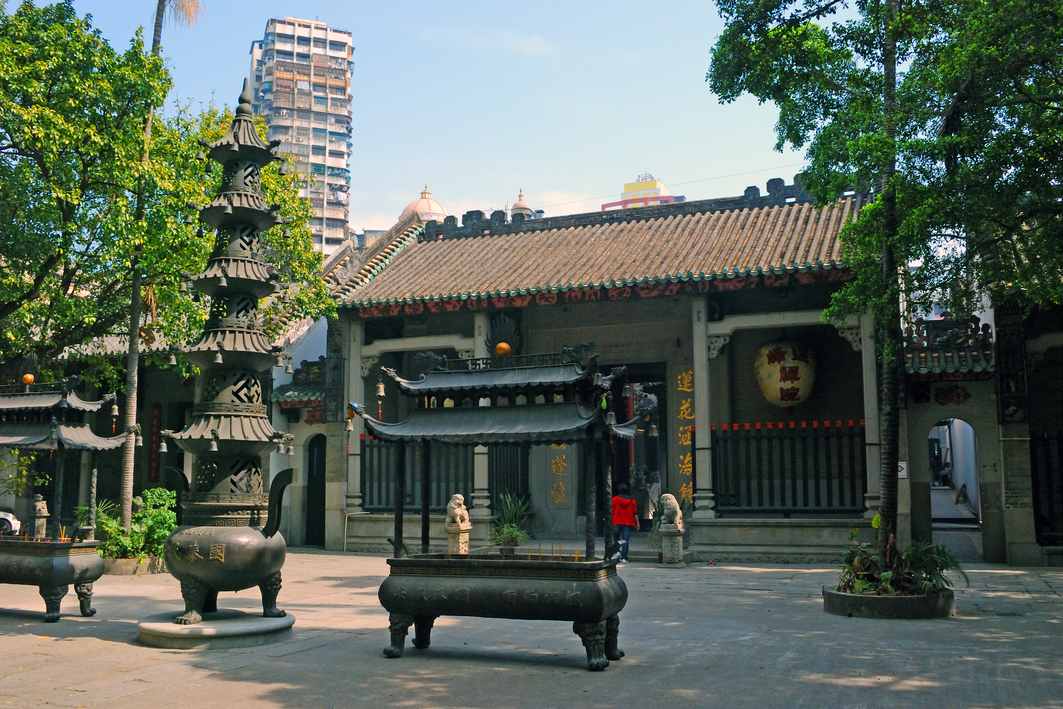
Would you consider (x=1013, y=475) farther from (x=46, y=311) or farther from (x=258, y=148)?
(x=46, y=311)

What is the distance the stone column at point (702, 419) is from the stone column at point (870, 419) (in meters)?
2.57

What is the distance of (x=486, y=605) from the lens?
7.93m

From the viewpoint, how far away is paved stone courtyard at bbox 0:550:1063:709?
21.4 ft

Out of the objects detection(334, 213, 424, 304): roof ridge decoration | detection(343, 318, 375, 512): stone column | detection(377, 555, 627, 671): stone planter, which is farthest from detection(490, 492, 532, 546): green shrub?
detection(377, 555, 627, 671): stone planter

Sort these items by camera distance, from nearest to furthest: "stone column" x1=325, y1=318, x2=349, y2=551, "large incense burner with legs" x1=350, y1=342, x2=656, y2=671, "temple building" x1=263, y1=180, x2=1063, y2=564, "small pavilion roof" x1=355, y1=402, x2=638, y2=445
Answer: "large incense burner with legs" x1=350, y1=342, x2=656, y2=671 < "small pavilion roof" x1=355, y1=402, x2=638, y2=445 < "temple building" x1=263, y1=180, x2=1063, y2=564 < "stone column" x1=325, y1=318, x2=349, y2=551

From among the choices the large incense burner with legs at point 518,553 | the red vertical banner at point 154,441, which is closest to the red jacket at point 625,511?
the large incense burner with legs at point 518,553

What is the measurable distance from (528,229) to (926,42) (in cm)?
1197

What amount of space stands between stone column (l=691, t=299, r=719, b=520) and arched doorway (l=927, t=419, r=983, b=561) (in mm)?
3858

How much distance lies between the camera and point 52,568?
1003 cm

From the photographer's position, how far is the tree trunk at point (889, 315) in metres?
10.1

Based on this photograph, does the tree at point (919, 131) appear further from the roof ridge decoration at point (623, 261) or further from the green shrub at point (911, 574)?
the roof ridge decoration at point (623, 261)

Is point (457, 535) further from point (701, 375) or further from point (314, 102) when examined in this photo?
point (314, 102)

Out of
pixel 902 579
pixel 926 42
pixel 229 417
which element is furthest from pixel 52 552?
pixel 926 42

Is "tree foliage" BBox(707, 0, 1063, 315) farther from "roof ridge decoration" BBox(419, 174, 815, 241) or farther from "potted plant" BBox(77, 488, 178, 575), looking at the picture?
"potted plant" BBox(77, 488, 178, 575)
